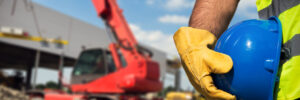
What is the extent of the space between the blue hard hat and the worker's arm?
6 centimetres

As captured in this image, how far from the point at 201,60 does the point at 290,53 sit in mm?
387

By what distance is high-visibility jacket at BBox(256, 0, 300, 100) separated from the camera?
1.12m

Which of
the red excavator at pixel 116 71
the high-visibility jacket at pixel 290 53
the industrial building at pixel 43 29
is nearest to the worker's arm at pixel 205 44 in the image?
the high-visibility jacket at pixel 290 53

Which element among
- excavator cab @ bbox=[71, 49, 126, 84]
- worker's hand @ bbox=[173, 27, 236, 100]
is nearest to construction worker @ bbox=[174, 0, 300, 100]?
worker's hand @ bbox=[173, 27, 236, 100]

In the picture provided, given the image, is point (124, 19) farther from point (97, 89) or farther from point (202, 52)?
point (202, 52)

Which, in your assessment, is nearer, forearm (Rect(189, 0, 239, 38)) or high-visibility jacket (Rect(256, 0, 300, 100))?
high-visibility jacket (Rect(256, 0, 300, 100))

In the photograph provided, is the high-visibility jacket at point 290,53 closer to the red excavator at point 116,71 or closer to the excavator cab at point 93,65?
the red excavator at point 116,71

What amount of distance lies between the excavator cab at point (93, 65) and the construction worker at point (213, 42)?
17.7ft

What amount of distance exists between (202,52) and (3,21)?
1709 centimetres

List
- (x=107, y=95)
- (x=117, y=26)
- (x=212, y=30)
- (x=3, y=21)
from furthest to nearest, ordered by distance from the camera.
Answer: (x=3, y=21) < (x=117, y=26) < (x=107, y=95) < (x=212, y=30)

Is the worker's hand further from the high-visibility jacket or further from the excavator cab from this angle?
the excavator cab

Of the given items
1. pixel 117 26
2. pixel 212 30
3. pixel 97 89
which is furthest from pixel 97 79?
pixel 212 30

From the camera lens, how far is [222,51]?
1.39m

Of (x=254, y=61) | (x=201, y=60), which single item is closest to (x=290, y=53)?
(x=254, y=61)
